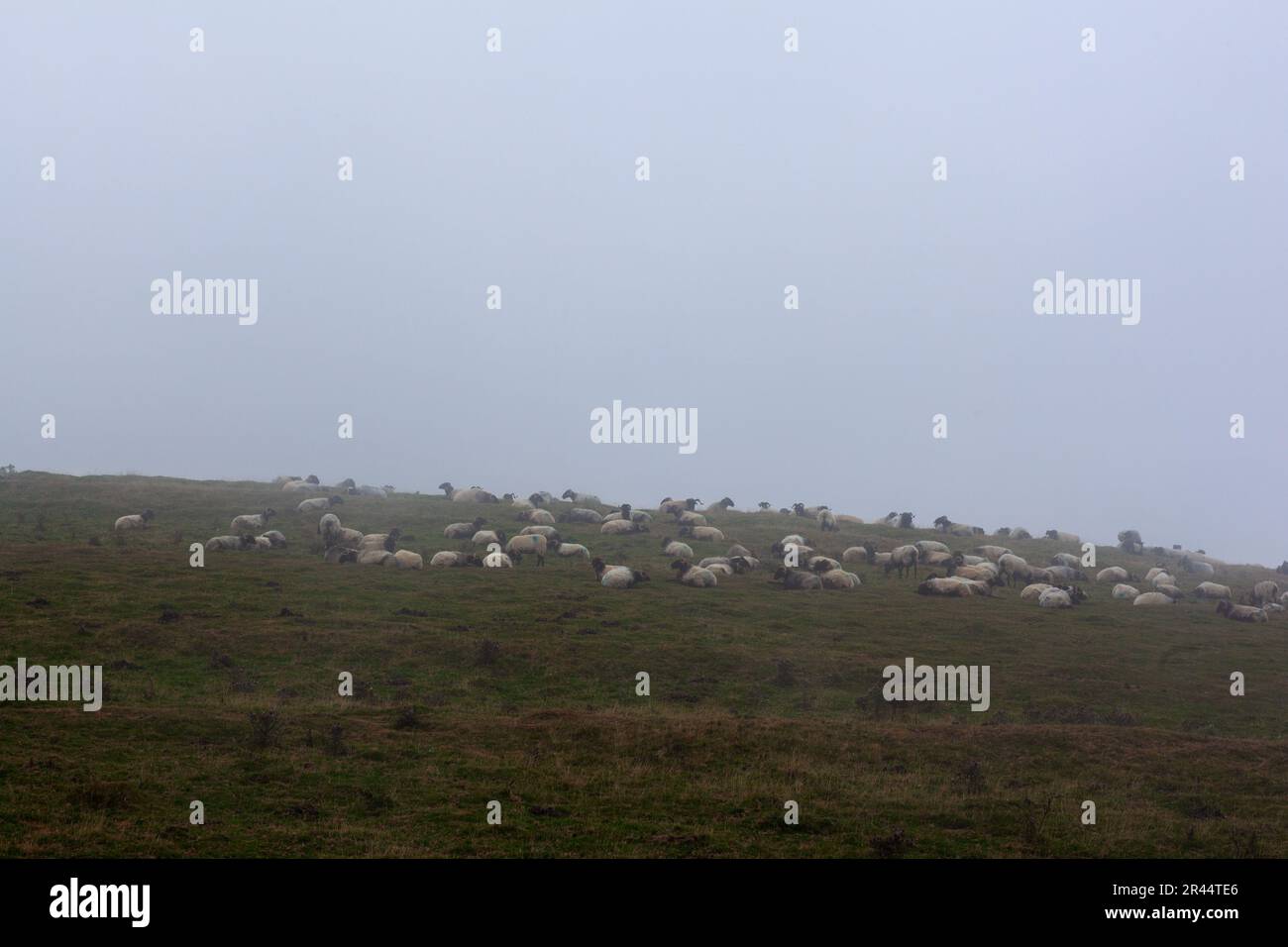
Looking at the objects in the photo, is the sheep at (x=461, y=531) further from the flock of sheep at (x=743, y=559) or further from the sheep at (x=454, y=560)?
the sheep at (x=454, y=560)

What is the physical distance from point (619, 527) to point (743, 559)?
7.92 metres

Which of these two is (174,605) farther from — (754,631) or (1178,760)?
A: (1178,760)

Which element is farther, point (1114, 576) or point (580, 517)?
point (580, 517)

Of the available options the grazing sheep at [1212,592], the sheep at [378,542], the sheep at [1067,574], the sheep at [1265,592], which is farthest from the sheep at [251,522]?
the sheep at [1265,592]

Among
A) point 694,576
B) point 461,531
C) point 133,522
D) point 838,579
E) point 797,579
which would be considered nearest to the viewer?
point 694,576

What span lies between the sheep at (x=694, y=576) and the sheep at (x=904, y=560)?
8.08 m

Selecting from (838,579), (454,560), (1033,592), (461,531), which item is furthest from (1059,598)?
(461,531)

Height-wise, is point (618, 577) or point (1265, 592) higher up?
point (618, 577)

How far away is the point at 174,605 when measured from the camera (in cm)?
2673

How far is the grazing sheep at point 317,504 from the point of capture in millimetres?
45938

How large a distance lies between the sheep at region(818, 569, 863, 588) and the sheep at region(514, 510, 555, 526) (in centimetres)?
1371

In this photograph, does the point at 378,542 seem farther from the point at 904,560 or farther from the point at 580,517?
the point at 904,560

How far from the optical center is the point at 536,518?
150 feet
